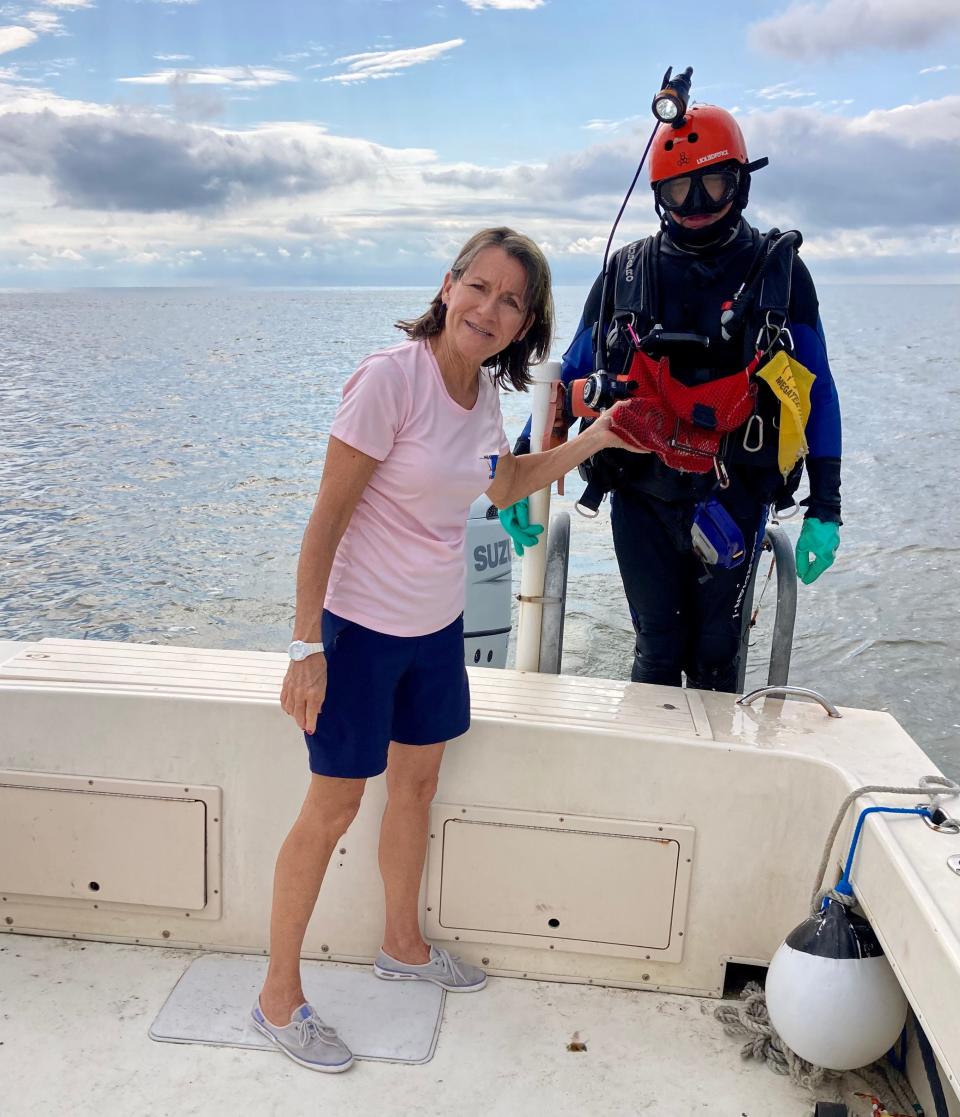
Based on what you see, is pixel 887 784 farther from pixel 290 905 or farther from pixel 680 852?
pixel 290 905

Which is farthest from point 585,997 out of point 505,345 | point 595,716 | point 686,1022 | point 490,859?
point 505,345

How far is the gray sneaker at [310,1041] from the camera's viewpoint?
1941 millimetres

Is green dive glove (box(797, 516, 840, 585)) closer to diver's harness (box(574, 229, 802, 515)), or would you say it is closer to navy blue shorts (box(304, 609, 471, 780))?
diver's harness (box(574, 229, 802, 515))

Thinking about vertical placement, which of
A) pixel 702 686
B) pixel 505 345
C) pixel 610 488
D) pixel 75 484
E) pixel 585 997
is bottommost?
pixel 75 484

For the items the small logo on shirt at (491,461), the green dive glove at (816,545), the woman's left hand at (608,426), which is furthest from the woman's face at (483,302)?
the green dive glove at (816,545)

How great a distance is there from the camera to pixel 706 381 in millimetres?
2441

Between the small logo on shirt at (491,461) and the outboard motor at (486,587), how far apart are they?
2.08m

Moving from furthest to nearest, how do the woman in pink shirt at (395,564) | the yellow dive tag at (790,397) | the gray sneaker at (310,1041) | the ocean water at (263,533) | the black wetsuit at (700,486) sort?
the ocean water at (263,533)
the black wetsuit at (700,486)
the yellow dive tag at (790,397)
the gray sneaker at (310,1041)
the woman in pink shirt at (395,564)

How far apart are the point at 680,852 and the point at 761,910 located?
21 centimetres

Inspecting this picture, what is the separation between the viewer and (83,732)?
219cm

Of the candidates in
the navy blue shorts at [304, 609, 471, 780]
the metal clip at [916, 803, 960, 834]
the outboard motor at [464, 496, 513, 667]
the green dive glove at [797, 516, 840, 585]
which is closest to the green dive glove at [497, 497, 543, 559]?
the navy blue shorts at [304, 609, 471, 780]

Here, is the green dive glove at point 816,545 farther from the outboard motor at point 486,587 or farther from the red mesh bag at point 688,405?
the outboard motor at point 486,587

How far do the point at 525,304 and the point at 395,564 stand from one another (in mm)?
501

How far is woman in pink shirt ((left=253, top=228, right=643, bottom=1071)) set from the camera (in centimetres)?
171
